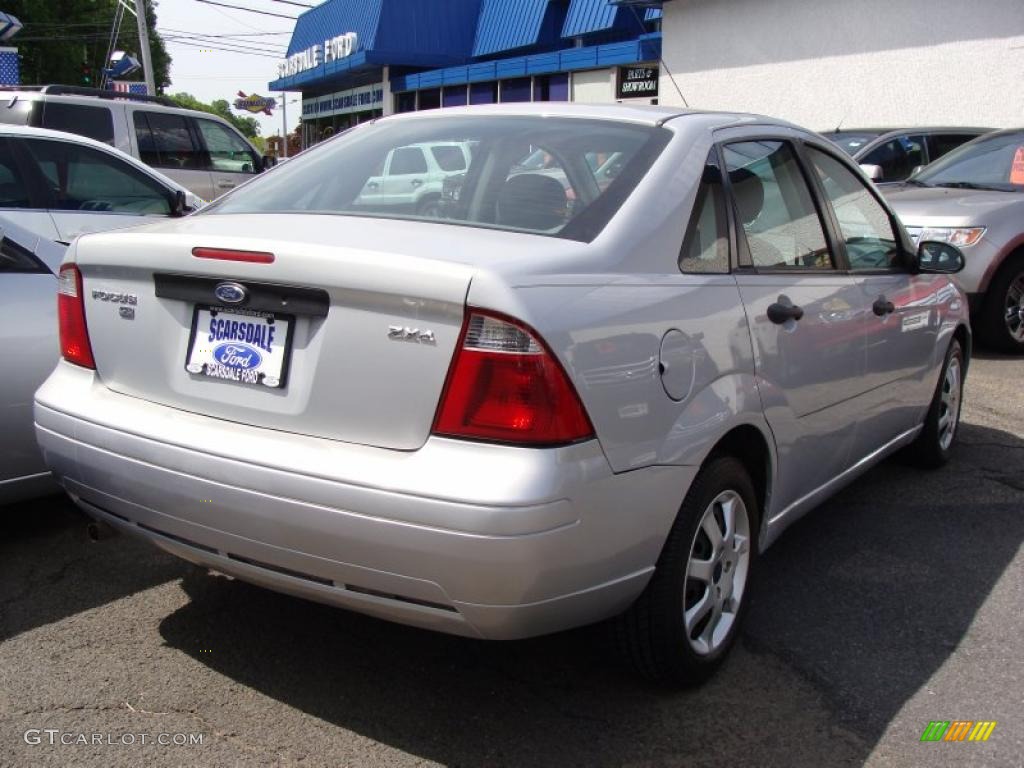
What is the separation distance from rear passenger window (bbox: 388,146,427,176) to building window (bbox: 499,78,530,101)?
23.4m

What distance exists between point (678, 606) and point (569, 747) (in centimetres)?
49

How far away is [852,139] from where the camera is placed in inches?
447

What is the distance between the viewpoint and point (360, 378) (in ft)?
8.23

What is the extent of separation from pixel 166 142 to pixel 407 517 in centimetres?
1108

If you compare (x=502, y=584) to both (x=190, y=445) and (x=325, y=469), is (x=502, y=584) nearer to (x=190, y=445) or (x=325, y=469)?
(x=325, y=469)

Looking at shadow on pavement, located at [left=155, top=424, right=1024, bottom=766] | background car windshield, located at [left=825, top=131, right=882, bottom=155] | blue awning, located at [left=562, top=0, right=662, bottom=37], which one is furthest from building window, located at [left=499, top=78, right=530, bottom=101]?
shadow on pavement, located at [left=155, top=424, right=1024, bottom=766]

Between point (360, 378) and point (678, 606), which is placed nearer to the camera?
point (360, 378)

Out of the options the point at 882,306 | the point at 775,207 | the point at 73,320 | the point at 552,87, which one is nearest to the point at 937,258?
the point at 882,306

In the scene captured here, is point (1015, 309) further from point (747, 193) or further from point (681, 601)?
point (681, 601)

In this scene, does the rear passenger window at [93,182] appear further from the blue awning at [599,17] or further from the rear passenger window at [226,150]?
the blue awning at [599,17]

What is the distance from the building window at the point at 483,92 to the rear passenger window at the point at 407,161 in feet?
82.4

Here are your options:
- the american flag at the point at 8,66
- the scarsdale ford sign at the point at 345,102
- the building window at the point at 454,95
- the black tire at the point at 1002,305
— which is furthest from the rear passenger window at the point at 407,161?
→ the scarsdale ford sign at the point at 345,102

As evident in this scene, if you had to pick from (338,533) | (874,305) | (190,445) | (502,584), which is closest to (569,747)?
(502,584)
